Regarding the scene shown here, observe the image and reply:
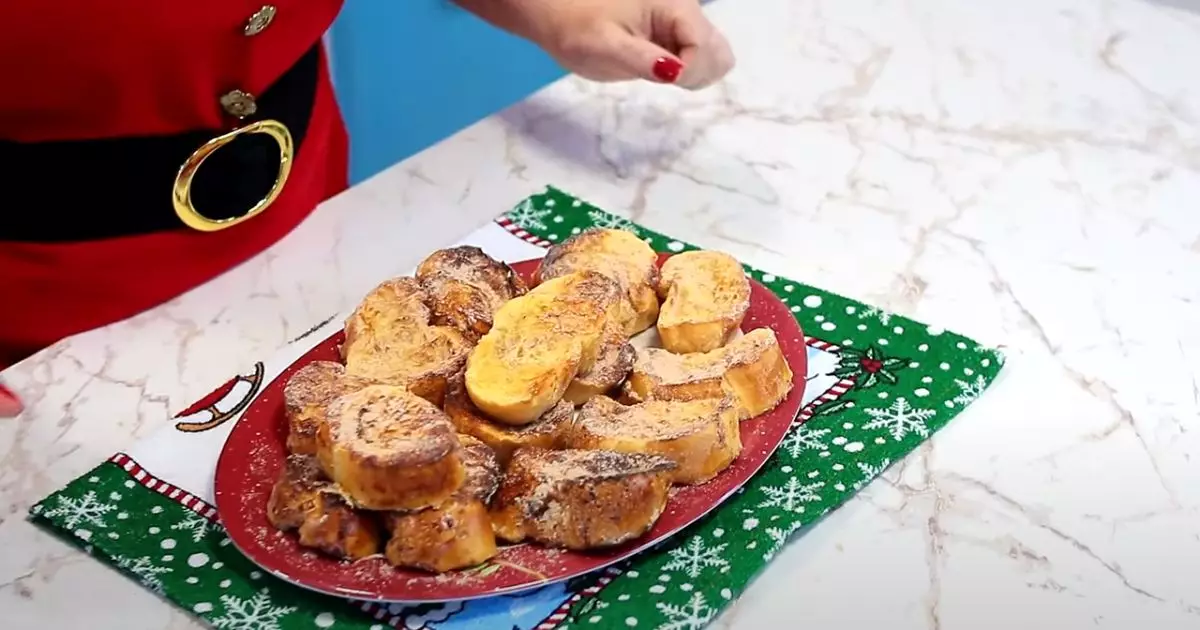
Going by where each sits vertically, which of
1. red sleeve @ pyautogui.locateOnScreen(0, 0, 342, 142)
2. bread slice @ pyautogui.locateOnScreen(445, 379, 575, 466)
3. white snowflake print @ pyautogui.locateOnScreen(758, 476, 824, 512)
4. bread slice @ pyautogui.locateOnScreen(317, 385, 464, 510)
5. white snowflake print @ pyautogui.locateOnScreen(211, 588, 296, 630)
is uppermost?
red sleeve @ pyautogui.locateOnScreen(0, 0, 342, 142)

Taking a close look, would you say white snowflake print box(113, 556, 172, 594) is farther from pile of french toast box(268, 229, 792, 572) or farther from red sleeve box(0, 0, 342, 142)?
red sleeve box(0, 0, 342, 142)

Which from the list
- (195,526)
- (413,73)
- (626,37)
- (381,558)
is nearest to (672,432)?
(381,558)

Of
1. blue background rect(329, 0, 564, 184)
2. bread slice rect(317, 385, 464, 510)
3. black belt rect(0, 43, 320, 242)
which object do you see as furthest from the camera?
blue background rect(329, 0, 564, 184)

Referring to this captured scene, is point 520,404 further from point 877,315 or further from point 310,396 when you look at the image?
point 877,315

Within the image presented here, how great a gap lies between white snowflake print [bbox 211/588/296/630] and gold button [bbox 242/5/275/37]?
1.32 ft

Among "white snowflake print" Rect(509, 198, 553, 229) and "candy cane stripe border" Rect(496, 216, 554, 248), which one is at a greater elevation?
"candy cane stripe border" Rect(496, 216, 554, 248)

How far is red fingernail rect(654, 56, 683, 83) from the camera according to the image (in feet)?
3.39

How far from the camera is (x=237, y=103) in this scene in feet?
2.90

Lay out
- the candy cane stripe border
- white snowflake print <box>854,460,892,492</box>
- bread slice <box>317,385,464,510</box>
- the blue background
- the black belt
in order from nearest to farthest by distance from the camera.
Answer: bread slice <box>317,385,464,510</box> → white snowflake print <box>854,460,892,492</box> → the black belt → the candy cane stripe border → the blue background

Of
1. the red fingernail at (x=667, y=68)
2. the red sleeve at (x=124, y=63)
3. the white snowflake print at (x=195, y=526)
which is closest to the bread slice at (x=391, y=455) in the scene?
the white snowflake print at (x=195, y=526)

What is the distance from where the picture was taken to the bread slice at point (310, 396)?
26.6 inches

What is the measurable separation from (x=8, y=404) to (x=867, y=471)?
0.53 meters

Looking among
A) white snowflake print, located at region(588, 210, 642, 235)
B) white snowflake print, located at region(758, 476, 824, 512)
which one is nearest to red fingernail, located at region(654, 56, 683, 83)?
white snowflake print, located at region(588, 210, 642, 235)

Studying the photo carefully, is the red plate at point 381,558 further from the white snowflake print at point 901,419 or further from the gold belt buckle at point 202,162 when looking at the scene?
the gold belt buckle at point 202,162
